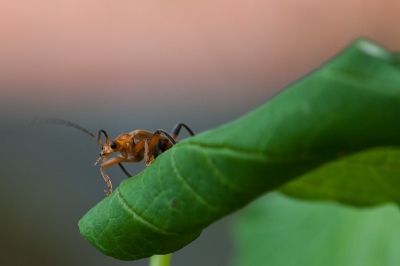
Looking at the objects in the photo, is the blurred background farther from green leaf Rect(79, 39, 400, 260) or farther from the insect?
green leaf Rect(79, 39, 400, 260)

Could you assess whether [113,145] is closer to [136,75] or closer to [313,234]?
[313,234]

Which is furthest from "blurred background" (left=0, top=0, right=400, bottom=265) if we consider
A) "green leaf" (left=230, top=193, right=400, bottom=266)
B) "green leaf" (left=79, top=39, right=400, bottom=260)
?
"green leaf" (left=79, top=39, right=400, bottom=260)

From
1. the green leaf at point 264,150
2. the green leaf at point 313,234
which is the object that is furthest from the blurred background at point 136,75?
the green leaf at point 264,150

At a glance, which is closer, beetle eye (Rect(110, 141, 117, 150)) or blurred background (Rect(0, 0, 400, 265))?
beetle eye (Rect(110, 141, 117, 150))

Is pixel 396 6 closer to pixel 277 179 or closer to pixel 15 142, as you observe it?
pixel 15 142

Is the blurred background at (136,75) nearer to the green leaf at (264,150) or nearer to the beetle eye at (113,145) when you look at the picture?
the beetle eye at (113,145)

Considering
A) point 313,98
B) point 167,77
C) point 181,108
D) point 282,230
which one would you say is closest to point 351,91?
point 313,98
